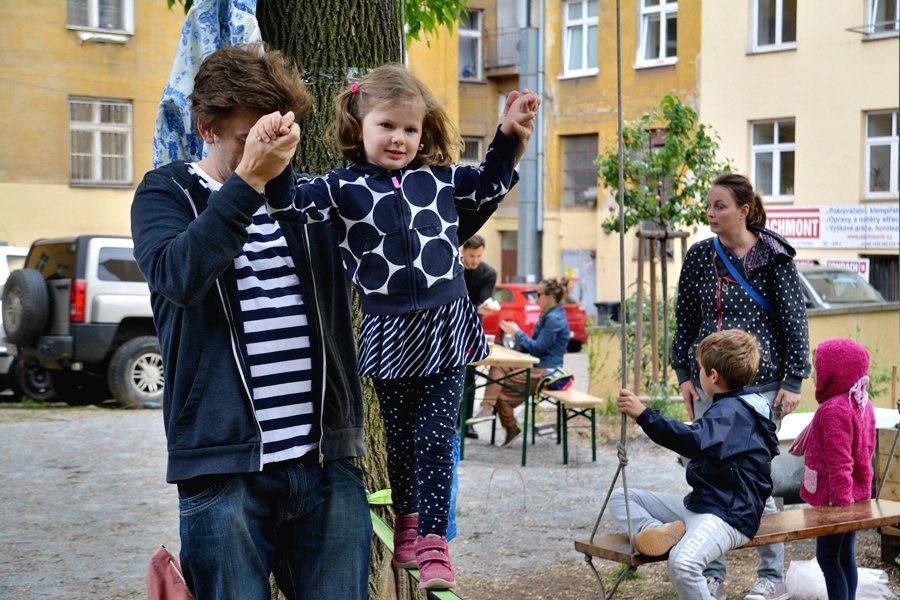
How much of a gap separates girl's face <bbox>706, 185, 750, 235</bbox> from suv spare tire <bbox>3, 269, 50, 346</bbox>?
9.02m

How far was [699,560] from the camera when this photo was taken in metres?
4.71

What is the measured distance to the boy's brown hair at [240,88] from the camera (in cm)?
260

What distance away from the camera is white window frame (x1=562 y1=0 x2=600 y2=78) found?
103ft

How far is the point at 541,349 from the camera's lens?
10812 millimetres

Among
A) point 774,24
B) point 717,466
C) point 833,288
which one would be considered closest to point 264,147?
point 717,466

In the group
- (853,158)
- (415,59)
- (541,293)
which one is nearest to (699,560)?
(541,293)

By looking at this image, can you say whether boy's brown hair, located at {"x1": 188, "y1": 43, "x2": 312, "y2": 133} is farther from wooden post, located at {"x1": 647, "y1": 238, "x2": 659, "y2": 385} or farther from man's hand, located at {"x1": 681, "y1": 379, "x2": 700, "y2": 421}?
wooden post, located at {"x1": 647, "y1": 238, "x2": 659, "y2": 385}

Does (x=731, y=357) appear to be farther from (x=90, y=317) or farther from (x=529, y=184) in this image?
(x=529, y=184)

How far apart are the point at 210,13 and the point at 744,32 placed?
2495 centimetres

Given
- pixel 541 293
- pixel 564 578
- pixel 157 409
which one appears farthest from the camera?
pixel 157 409

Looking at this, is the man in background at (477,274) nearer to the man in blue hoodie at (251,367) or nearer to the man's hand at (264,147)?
the man in blue hoodie at (251,367)

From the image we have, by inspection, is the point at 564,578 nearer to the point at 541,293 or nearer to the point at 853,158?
the point at 541,293

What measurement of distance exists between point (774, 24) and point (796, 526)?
2367cm

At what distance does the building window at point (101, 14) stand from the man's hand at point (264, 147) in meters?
25.2
